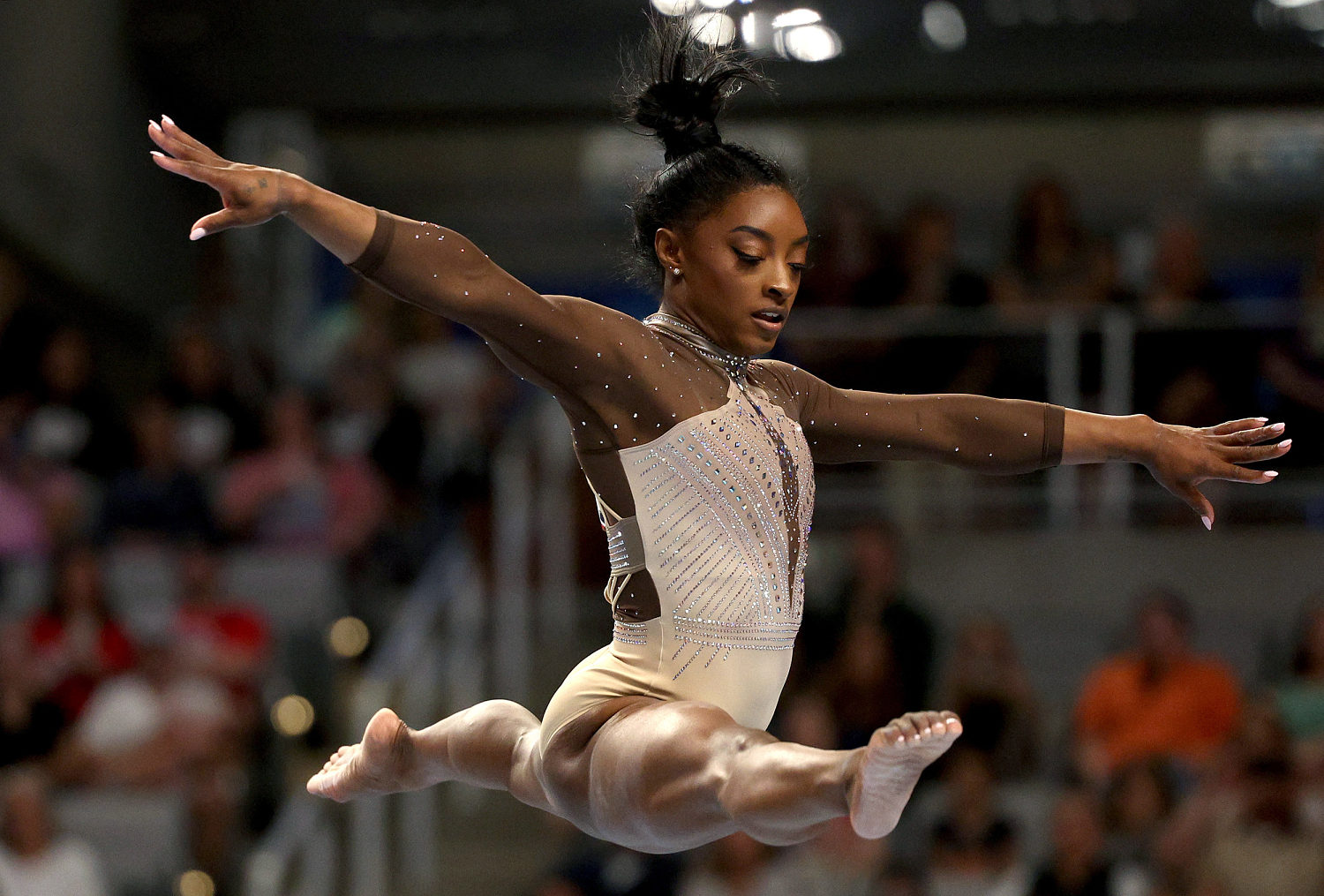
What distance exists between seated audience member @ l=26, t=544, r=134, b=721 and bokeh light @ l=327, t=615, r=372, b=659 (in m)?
0.75

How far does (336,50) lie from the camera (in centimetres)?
862

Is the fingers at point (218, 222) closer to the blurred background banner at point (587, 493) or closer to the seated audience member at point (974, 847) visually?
the blurred background banner at point (587, 493)

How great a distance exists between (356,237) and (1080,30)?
6578 mm

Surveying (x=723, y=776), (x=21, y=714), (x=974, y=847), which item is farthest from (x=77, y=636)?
(x=723, y=776)

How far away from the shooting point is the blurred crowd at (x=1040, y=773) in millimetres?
5242

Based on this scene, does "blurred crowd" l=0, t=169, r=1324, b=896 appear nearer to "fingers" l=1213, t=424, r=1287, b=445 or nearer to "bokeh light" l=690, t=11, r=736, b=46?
"fingers" l=1213, t=424, r=1287, b=445

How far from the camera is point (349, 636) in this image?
6.61m

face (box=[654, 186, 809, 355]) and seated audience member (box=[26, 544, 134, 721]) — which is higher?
face (box=[654, 186, 809, 355])

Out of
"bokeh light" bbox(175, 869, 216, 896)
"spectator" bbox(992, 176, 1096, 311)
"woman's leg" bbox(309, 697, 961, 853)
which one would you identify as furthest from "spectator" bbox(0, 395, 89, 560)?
"woman's leg" bbox(309, 697, 961, 853)

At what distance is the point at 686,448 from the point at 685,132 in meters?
0.54

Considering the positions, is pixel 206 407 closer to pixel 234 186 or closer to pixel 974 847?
pixel 974 847

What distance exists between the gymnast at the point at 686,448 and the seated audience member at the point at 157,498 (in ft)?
13.2

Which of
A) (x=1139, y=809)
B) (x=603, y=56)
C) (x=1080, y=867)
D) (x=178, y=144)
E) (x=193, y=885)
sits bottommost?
(x=193, y=885)

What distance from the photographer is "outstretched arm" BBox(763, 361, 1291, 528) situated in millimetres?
2846
